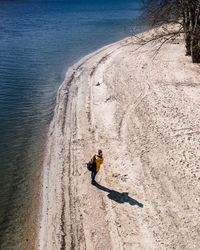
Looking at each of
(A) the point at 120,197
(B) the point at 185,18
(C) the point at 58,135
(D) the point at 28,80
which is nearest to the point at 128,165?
(A) the point at 120,197

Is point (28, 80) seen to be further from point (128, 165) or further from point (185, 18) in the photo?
point (185, 18)

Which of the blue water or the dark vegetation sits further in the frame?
the dark vegetation

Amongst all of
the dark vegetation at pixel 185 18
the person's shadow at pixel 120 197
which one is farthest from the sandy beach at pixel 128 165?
the dark vegetation at pixel 185 18

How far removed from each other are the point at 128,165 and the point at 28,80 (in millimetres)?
14332

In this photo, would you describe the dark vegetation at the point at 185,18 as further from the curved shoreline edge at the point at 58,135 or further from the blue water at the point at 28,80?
the blue water at the point at 28,80

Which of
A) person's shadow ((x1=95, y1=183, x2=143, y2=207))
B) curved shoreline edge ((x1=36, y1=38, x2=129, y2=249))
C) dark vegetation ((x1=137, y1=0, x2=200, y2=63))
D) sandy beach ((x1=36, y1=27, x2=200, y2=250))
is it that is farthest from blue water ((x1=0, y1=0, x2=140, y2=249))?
dark vegetation ((x1=137, y1=0, x2=200, y2=63))

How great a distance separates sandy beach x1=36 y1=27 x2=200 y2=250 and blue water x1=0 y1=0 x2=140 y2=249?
1.06m

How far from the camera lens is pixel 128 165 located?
10.3 m

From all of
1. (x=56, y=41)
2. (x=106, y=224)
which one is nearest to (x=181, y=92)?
(x=106, y=224)

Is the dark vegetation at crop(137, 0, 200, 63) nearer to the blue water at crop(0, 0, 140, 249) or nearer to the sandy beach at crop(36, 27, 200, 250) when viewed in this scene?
the sandy beach at crop(36, 27, 200, 250)

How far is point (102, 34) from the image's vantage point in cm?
3484

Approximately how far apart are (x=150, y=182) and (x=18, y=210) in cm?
582

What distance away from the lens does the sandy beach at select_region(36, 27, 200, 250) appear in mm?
7852

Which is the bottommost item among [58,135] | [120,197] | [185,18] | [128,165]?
[120,197]
